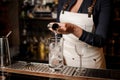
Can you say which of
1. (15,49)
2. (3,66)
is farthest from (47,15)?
(3,66)

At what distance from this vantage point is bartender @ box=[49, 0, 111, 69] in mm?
1683

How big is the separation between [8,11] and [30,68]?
2.50m

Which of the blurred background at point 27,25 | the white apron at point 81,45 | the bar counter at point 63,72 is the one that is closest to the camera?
the bar counter at point 63,72

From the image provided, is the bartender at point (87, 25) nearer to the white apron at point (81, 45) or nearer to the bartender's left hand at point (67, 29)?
the white apron at point (81, 45)

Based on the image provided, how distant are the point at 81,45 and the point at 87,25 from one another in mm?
185

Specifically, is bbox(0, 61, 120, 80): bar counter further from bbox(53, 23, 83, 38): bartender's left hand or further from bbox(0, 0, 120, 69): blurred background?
bbox(0, 0, 120, 69): blurred background

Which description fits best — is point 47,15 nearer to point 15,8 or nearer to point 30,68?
point 15,8

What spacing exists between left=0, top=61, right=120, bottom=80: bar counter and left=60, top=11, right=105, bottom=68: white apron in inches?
12.9

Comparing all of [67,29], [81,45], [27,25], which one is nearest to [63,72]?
[67,29]

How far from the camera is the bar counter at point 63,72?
53.1 inches

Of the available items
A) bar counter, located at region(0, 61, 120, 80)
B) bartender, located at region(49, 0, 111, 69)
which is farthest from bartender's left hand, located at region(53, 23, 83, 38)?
bar counter, located at region(0, 61, 120, 80)

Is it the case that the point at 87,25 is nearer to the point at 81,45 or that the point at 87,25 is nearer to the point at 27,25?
the point at 81,45

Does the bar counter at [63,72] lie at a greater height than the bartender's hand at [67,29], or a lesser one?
lesser

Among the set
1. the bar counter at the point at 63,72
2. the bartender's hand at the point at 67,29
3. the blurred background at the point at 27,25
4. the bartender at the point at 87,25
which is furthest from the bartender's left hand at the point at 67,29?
the blurred background at the point at 27,25
